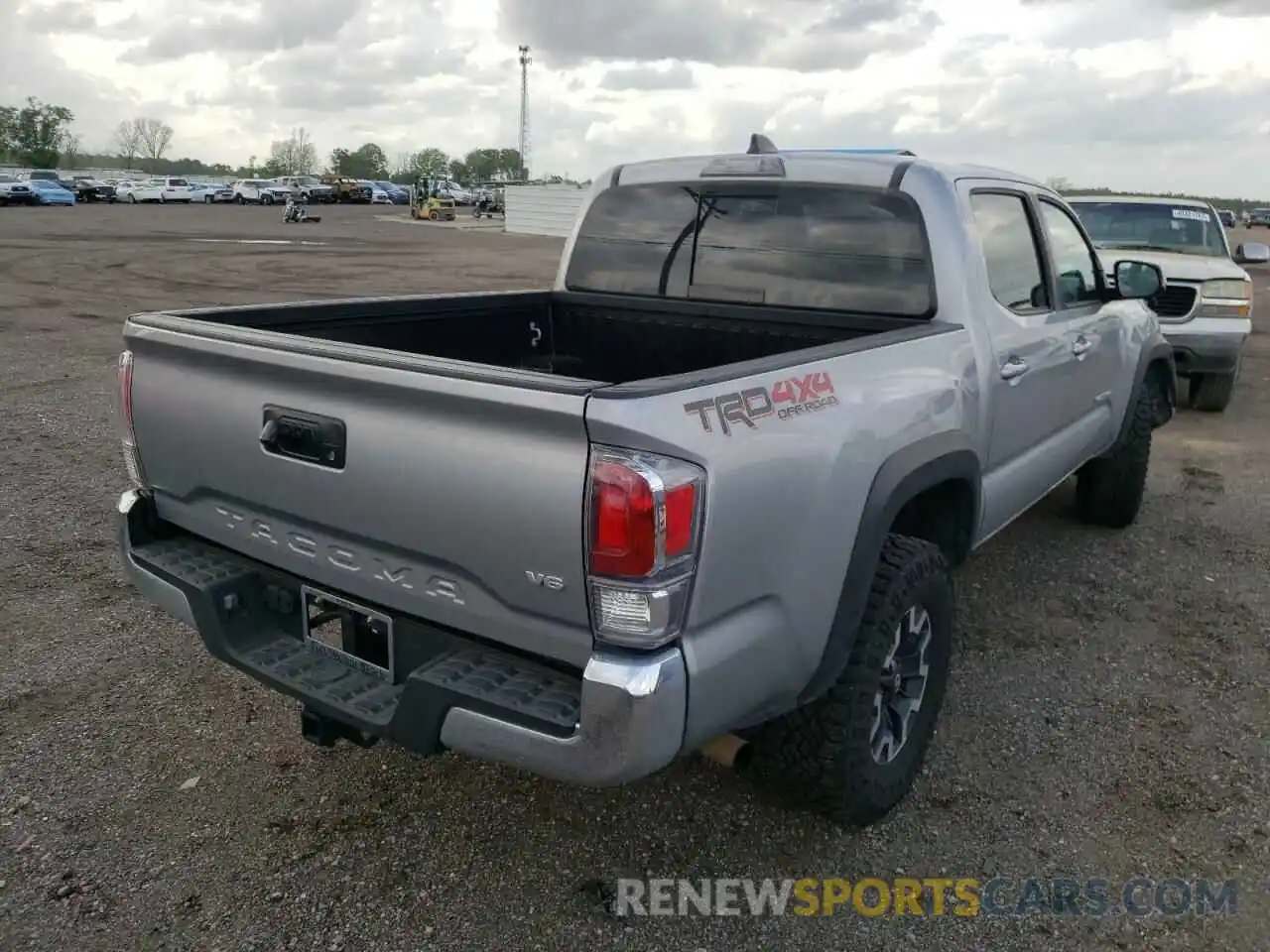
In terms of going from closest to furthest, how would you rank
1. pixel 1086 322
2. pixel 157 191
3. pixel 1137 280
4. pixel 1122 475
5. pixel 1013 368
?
pixel 1013 368 < pixel 1086 322 < pixel 1137 280 < pixel 1122 475 < pixel 157 191

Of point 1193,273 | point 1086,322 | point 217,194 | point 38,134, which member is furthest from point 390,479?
point 38,134

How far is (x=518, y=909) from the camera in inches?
105

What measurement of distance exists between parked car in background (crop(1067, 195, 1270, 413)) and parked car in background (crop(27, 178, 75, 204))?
49.3 metres

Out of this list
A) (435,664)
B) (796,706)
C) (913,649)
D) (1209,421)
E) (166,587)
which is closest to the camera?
(435,664)

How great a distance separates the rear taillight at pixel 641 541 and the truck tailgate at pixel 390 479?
0.05 meters

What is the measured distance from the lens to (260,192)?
5850 centimetres

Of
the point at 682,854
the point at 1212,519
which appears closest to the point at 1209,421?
the point at 1212,519

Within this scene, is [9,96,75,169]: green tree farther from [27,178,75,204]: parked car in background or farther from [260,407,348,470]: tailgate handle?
[260,407,348,470]: tailgate handle

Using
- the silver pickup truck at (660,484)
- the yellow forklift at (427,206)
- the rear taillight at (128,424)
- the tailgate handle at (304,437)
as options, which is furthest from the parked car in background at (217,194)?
the tailgate handle at (304,437)

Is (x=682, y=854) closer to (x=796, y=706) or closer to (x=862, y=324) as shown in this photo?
(x=796, y=706)

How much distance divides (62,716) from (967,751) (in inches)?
121

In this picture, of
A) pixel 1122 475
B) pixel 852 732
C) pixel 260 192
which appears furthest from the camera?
pixel 260 192

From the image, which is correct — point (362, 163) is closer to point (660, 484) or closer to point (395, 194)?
point (395, 194)

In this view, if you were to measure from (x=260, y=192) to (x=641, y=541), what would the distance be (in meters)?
62.5
